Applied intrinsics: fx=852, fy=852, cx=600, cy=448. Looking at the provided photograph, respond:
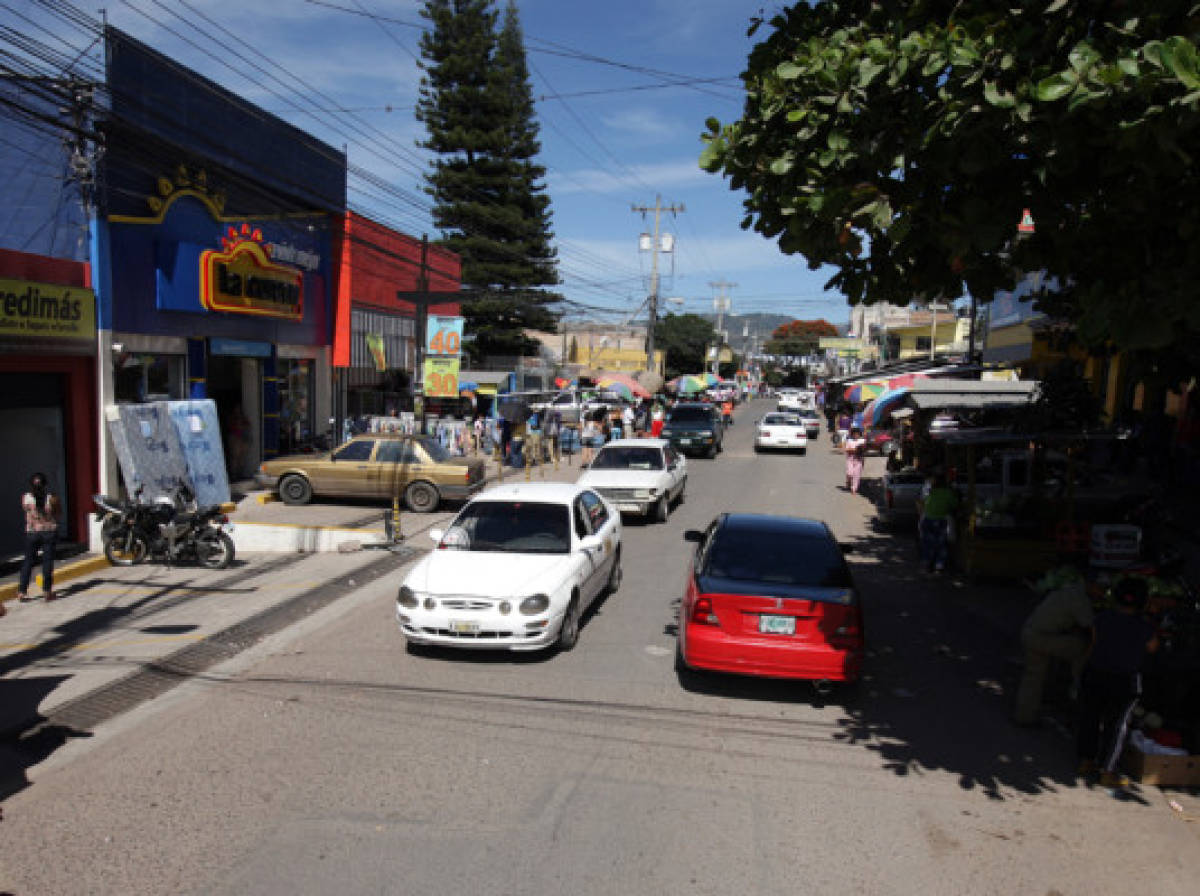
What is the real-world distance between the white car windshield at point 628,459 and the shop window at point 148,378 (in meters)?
8.30

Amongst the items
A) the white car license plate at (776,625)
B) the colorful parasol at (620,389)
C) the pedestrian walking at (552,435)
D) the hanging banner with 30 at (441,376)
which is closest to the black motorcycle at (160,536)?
the white car license plate at (776,625)

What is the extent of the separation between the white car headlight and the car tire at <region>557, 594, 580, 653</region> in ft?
1.52

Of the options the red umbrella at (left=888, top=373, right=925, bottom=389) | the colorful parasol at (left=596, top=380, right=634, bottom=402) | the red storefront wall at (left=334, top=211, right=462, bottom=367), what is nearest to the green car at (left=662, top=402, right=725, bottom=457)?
the red umbrella at (left=888, top=373, right=925, bottom=389)

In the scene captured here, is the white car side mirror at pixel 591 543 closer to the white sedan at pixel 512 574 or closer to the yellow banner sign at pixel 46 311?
the white sedan at pixel 512 574

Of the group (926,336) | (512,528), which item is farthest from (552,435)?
(926,336)

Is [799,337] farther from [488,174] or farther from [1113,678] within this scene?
[1113,678]

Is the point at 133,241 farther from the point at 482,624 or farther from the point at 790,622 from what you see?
the point at 790,622

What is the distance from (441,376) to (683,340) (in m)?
68.7

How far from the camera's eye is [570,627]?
8602 mm

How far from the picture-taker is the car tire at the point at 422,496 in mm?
17547

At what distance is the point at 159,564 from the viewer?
13.0 m

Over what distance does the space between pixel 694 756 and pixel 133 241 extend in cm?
1359

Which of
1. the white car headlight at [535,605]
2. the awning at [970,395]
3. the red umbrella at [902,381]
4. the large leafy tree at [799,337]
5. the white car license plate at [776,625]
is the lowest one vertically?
the white car headlight at [535,605]

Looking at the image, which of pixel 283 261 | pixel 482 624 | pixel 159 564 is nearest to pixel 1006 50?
pixel 482 624
